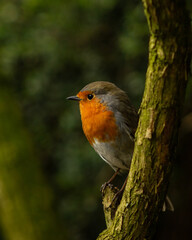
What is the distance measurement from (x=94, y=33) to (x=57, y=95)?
38.0 inches

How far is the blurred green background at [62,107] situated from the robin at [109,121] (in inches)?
61.5

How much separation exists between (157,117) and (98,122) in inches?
36.2

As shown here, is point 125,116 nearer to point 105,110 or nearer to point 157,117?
point 105,110

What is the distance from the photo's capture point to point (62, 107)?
5.36m

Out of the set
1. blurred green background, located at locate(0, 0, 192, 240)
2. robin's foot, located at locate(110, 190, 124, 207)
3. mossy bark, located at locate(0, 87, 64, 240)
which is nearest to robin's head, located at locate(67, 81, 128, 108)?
robin's foot, located at locate(110, 190, 124, 207)

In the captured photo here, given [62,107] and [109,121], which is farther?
[62,107]

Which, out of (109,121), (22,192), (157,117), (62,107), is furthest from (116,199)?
(62,107)

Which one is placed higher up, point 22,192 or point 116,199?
point 116,199

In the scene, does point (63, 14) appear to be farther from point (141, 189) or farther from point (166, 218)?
point (141, 189)

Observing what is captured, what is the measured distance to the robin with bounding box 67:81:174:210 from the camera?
259 centimetres

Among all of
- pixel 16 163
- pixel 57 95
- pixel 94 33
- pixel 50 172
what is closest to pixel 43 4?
pixel 94 33

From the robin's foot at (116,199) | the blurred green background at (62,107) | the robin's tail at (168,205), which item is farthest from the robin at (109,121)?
the blurred green background at (62,107)

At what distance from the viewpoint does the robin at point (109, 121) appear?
2.59 meters

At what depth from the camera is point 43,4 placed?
4.45m
